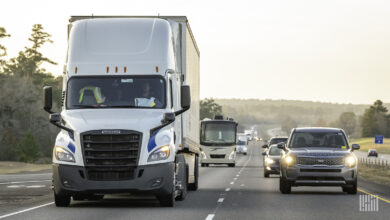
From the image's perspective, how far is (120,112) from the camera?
18.1 meters

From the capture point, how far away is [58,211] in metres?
17.2

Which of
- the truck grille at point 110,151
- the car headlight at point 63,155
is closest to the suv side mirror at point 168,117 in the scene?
the truck grille at point 110,151

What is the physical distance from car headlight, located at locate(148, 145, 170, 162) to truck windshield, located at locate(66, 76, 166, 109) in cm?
118

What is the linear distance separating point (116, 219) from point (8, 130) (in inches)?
3109

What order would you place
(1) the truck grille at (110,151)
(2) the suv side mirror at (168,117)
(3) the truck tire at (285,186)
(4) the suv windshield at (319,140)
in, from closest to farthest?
(1) the truck grille at (110,151) < (2) the suv side mirror at (168,117) < (3) the truck tire at (285,186) < (4) the suv windshield at (319,140)

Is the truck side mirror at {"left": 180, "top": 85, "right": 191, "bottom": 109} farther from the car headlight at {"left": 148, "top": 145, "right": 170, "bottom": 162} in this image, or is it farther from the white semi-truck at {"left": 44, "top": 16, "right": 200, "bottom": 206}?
the car headlight at {"left": 148, "top": 145, "right": 170, "bottom": 162}

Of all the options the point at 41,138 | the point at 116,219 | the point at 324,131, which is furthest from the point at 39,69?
the point at 116,219

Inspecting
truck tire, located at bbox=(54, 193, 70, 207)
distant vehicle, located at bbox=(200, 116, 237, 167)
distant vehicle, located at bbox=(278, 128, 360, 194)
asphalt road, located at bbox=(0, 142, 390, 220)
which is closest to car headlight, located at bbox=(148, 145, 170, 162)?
asphalt road, located at bbox=(0, 142, 390, 220)

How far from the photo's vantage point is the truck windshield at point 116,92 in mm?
18469

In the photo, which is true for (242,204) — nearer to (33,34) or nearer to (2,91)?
(2,91)

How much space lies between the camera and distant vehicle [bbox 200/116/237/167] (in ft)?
193

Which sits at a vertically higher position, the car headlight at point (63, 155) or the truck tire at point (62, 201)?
the car headlight at point (63, 155)

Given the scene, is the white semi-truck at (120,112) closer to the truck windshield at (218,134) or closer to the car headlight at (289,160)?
the car headlight at (289,160)

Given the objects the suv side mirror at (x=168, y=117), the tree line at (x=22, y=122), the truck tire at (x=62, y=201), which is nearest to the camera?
the suv side mirror at (x=168, y=117)
